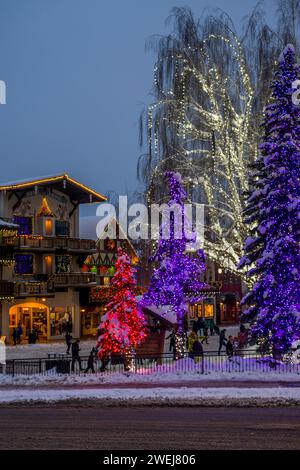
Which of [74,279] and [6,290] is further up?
[74,279]

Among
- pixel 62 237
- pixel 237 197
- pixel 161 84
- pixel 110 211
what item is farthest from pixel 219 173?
pixel 110 211

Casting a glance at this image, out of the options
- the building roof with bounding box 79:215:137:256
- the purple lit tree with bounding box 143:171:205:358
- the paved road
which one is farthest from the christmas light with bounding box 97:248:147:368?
the building roof with bounding box 79:215:137:256

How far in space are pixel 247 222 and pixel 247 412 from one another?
13.8 meters

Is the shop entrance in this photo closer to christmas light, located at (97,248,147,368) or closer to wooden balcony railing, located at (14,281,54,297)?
wooden balcony railing, located at (14,281,54,297)

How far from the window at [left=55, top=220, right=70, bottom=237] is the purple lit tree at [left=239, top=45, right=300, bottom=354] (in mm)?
29573

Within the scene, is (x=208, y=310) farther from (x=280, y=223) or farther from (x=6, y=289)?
(x=280, y=223)

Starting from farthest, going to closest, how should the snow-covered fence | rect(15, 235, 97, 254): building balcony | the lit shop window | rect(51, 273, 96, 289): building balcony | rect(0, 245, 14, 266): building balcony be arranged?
the lit shop window → rect(51, 273, 96, 289): building balcony → rect(15, 235, 97, 254): building balcony → rect(0, 245, 14, 266): building balcony → the snow-covered fence

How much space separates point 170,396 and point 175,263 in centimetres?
1352

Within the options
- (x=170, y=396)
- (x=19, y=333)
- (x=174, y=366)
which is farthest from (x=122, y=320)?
(x=19, y=333)

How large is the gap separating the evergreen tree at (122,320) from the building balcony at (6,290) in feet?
62.5

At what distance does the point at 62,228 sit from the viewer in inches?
2270

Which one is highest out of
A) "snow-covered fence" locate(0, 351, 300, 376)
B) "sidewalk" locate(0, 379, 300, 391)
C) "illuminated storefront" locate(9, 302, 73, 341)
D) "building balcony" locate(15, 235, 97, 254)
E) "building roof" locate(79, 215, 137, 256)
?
"building roof" locate(79, 215, 137, 256)

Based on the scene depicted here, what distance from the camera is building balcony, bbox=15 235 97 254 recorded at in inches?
2064

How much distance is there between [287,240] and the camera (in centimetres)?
2827
